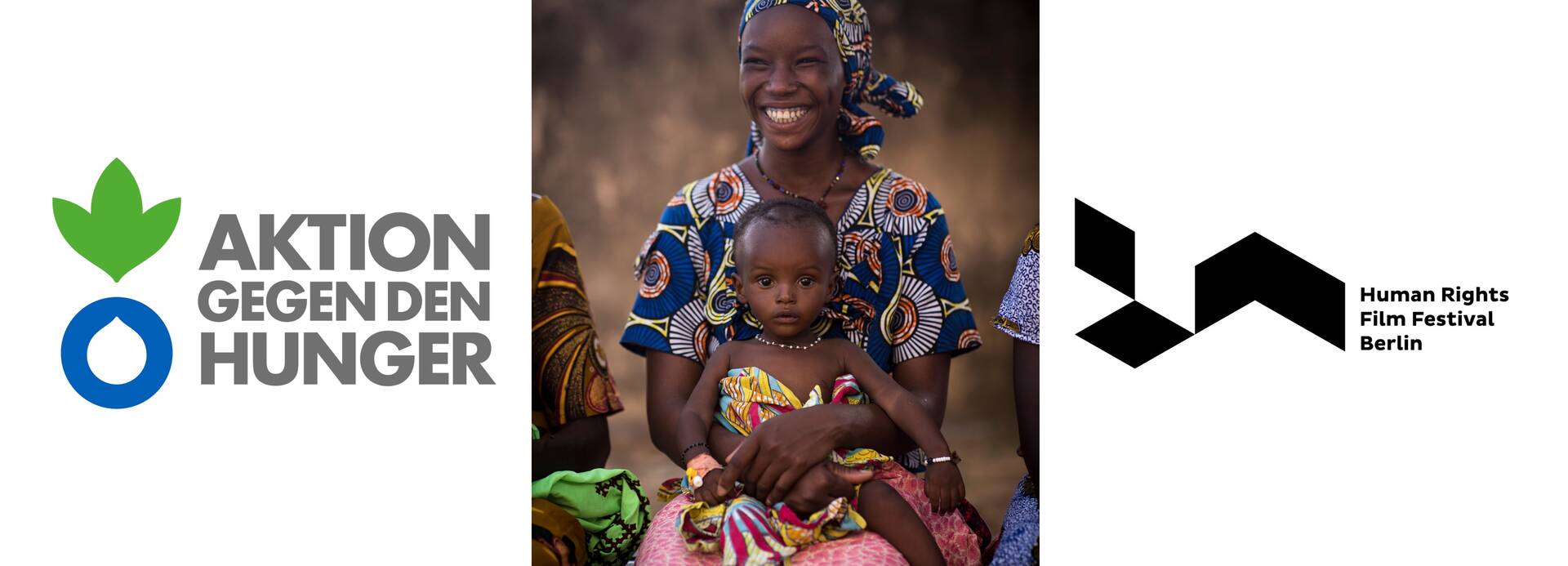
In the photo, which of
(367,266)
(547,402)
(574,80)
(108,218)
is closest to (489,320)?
(367,266)

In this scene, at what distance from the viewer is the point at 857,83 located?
13.0ft

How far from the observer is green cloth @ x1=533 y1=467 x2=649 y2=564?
11.8 feet

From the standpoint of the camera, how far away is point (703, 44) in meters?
5.61

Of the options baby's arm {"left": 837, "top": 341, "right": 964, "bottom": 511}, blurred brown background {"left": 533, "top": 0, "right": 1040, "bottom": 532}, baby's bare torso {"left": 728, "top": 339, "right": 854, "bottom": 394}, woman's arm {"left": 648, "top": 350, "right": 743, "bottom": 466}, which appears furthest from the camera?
blurred brown background {"left": 533, "top": 0, "right": 1040, "bottom": 532}

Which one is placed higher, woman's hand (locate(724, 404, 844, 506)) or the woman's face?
the woman's face

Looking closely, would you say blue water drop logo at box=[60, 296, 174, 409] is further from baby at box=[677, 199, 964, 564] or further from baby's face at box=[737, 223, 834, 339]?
baby's face at box=[737, 223, 834, 339]

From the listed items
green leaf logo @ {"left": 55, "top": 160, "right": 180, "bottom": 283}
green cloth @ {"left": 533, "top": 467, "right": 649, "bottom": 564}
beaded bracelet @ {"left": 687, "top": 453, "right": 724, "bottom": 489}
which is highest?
green leaf logo @ {"left": 55, "top": 160, "right": 180, "bottom": 283}

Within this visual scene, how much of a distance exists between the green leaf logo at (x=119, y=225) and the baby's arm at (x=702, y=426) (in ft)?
4.22

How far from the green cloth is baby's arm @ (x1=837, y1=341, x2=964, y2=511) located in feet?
2.20

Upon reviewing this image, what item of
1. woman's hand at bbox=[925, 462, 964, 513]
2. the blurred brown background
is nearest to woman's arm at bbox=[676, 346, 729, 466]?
woman's hand at bbox=[925, 462, 964, 513]

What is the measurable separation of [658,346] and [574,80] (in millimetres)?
2011

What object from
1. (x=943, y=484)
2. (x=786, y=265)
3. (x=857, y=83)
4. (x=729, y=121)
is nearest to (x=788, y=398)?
(x=786, y=265)
